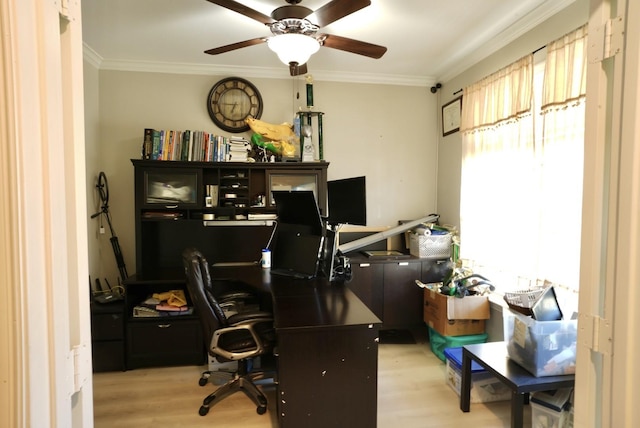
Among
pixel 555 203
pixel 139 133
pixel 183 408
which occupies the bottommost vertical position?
pixel 183 408

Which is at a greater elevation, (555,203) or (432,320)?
(555,203)

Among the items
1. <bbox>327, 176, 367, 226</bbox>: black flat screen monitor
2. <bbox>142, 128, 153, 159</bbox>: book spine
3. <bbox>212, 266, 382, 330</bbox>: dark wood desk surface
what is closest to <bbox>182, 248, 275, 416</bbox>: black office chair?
<bbox>212, 266, 382, 330</bbox>: dark wood desk surface

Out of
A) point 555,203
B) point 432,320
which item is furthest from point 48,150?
point 432,320

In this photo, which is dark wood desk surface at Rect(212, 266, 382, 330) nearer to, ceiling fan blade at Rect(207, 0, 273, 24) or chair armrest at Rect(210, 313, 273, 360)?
chair armrest at Rect(210, 313, 273, 360)

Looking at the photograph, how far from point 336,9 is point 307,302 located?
5.45ft

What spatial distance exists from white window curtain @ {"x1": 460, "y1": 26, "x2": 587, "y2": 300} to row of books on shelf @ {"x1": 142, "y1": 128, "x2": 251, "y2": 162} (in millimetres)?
2172

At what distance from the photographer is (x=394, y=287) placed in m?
3.46

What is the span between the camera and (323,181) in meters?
3.52

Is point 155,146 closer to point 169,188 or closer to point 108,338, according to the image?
point 169,188

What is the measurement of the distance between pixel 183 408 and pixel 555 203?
9.42 feet

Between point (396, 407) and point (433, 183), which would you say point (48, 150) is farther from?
point (433, 183)

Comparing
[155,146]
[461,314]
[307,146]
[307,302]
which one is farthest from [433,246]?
[155,146]

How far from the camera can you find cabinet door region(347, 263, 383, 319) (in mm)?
3385

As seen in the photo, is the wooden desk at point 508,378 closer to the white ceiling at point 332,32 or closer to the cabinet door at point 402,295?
the cabinet door at point 402,295
